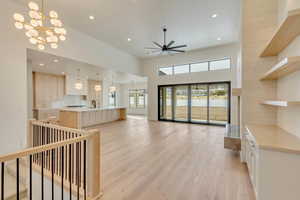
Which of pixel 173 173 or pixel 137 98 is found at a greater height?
pixel 137 98

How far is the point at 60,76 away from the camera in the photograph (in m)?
7.54

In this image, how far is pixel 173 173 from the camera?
8.57ft

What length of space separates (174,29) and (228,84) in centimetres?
391

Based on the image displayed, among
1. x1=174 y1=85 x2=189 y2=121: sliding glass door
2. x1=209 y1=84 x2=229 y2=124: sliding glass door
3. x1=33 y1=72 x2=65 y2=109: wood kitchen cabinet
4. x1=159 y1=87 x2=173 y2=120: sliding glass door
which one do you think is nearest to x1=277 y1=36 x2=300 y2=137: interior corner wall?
x1=209 y1=84 x2=229 y2=124: sliding glass door

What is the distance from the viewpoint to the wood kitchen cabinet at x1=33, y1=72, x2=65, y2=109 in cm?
655

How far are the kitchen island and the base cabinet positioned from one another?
21.1ft

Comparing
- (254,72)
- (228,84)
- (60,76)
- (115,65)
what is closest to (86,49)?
(115,65)

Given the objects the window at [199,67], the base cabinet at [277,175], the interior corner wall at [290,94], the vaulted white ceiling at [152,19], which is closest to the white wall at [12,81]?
the vaulted white ceiling at [152,19]

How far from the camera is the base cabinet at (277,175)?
148 centimetres

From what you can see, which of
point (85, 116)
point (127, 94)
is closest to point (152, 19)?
point (85, 116)

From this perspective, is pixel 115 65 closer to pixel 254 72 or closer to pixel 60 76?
pixel 60 76

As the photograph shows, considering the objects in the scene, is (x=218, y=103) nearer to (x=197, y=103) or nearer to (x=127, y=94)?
(x=197, y=103)

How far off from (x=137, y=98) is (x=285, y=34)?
37.0ft

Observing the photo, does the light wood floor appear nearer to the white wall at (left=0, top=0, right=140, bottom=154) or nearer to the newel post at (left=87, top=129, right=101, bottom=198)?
the newel post at (left=87, top=129, right=101, bottom=198)
